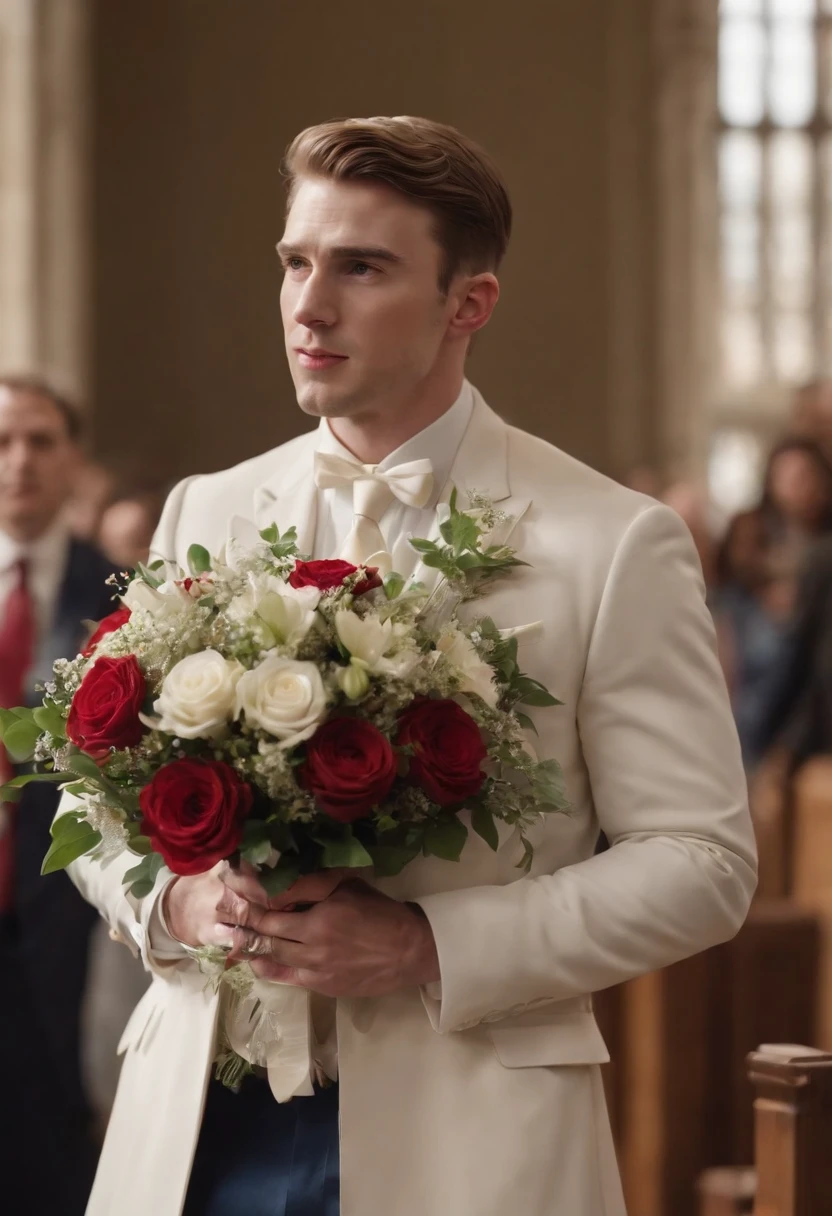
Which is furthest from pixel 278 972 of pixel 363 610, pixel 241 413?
pixel 241 413

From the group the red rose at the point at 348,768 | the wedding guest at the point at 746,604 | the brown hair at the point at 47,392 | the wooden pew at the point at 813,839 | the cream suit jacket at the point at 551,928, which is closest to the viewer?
the red rose at the point at 348,768

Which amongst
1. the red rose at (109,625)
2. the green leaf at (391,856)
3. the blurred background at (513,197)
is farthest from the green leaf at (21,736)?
the blurred background at (513,197)

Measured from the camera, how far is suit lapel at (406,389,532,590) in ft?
7.63

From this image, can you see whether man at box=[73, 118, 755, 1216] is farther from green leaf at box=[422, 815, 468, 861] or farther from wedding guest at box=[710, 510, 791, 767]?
wedding guest at box=[710, 510, 791, 767]

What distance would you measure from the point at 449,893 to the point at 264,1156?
0.43 m

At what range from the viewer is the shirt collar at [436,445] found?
2373 millimetres

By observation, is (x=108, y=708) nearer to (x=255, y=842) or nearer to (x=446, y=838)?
(x=255, y=842)

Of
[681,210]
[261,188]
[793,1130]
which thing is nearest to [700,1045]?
[793,1130]

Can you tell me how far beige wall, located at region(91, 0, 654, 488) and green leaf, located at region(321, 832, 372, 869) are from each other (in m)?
12.6

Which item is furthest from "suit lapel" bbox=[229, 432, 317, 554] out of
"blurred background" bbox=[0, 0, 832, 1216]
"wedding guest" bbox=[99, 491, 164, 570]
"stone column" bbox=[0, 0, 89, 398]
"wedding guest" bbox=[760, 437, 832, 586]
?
"blurred background" bbox=[0, 0, 832, 1216]

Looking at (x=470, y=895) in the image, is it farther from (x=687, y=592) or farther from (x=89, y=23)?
(x=89, y=23)

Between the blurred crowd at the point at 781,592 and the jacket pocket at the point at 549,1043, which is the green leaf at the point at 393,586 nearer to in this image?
the jacket pocket at the point at 549,1043

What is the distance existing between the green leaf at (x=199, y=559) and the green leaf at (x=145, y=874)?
352 millimetres

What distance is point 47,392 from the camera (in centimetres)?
492
